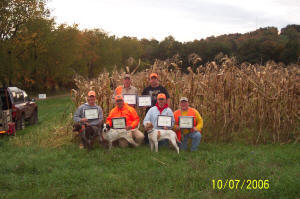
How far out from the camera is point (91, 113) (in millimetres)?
7078

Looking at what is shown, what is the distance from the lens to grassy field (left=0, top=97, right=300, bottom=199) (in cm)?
439

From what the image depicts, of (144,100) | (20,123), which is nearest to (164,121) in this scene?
(144,100)

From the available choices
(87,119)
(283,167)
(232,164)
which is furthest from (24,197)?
(283,167)

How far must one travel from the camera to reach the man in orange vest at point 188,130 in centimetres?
674

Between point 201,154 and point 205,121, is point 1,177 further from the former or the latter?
point 205,121

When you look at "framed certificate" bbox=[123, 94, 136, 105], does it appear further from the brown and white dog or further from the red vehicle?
the red vehicle

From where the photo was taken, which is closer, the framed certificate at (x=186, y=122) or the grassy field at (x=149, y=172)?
the grassy field at (x=149, y=172)

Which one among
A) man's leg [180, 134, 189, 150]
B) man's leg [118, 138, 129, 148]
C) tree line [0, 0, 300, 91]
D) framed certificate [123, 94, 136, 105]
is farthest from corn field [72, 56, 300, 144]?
tree line [0, 0, 300, 91]

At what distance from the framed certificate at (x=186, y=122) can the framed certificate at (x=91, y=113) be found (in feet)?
6.48

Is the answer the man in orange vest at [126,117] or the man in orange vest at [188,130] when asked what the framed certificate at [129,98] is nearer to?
the man in orange vest at [126,117]

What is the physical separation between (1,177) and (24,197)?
1033mm

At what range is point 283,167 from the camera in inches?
220

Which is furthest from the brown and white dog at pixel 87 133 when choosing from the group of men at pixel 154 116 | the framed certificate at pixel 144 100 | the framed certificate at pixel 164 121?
the framed certificate at pixel 164 121
